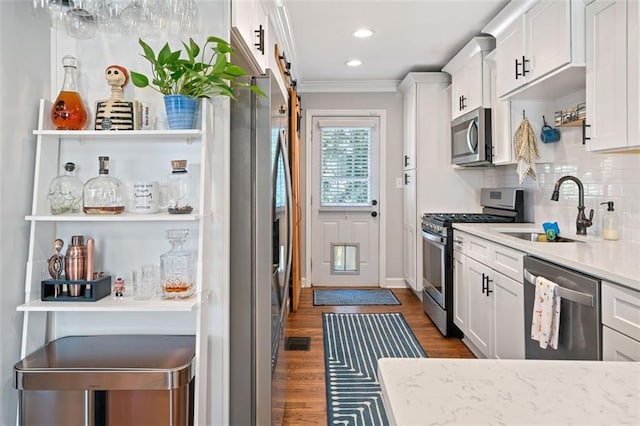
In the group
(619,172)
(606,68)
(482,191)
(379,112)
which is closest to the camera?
(606,68)

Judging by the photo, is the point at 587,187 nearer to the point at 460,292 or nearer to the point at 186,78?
the point at 460,292

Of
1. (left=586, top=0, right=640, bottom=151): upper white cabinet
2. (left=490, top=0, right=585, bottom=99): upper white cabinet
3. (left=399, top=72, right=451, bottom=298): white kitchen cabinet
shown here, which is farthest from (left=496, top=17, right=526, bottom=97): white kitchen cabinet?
(left=399, top=72, right=451, bottom=298): white kitchen cabinet

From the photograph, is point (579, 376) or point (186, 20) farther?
point (186, 20)

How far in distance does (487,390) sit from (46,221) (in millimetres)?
1501

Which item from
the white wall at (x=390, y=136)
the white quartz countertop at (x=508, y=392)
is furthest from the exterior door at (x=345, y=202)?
the white quartz countertop at (x=508, y=392)

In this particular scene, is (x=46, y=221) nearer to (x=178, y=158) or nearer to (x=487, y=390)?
(x=178, y=158)

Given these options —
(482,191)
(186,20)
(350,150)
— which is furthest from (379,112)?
(186,20)

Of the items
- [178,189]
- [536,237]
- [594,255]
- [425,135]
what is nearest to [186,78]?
[178,189]

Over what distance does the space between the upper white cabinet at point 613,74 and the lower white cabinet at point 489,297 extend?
0.71 metres

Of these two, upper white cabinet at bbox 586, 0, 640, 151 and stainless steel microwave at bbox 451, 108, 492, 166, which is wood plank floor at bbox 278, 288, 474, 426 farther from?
upper white cabinet at bbox 586, 0, 640, 151

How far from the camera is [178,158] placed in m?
1.58

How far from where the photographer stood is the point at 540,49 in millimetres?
2588

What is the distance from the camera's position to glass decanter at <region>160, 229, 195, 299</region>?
1483 millimetres

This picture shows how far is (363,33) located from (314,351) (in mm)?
2605
